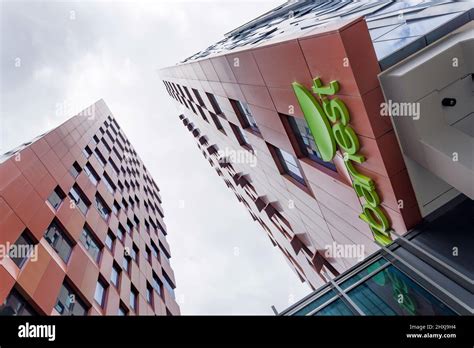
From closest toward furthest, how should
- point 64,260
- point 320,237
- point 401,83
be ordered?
1. point 401,83
2. point 64,260
3. point 320,237

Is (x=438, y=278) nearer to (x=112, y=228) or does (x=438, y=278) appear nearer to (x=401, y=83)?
(x=401, y=83)

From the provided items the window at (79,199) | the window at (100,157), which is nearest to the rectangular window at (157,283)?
the window at (79,199)

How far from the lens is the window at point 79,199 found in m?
17.3

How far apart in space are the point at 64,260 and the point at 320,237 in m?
12.7

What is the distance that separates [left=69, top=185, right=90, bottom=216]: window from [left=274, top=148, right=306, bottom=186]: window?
1154cm

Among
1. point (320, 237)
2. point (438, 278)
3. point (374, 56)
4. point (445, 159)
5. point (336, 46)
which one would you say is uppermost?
point (336, 46)

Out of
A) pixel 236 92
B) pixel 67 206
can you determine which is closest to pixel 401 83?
pixel 236 92

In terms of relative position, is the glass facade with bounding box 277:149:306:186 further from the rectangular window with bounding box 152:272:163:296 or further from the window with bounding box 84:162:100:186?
the rectangular window with bounding box 152:272:163:296

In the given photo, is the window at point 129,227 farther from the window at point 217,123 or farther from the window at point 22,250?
the window at point 22,250

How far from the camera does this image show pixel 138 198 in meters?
31.9

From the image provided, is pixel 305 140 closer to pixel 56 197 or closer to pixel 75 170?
pixel 56 197

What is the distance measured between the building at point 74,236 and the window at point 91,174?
100mm

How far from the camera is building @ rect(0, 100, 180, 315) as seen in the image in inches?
411

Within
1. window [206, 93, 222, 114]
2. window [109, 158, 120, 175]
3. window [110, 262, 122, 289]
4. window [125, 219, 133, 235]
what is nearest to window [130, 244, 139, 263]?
window [125, 219, 133, 235]
